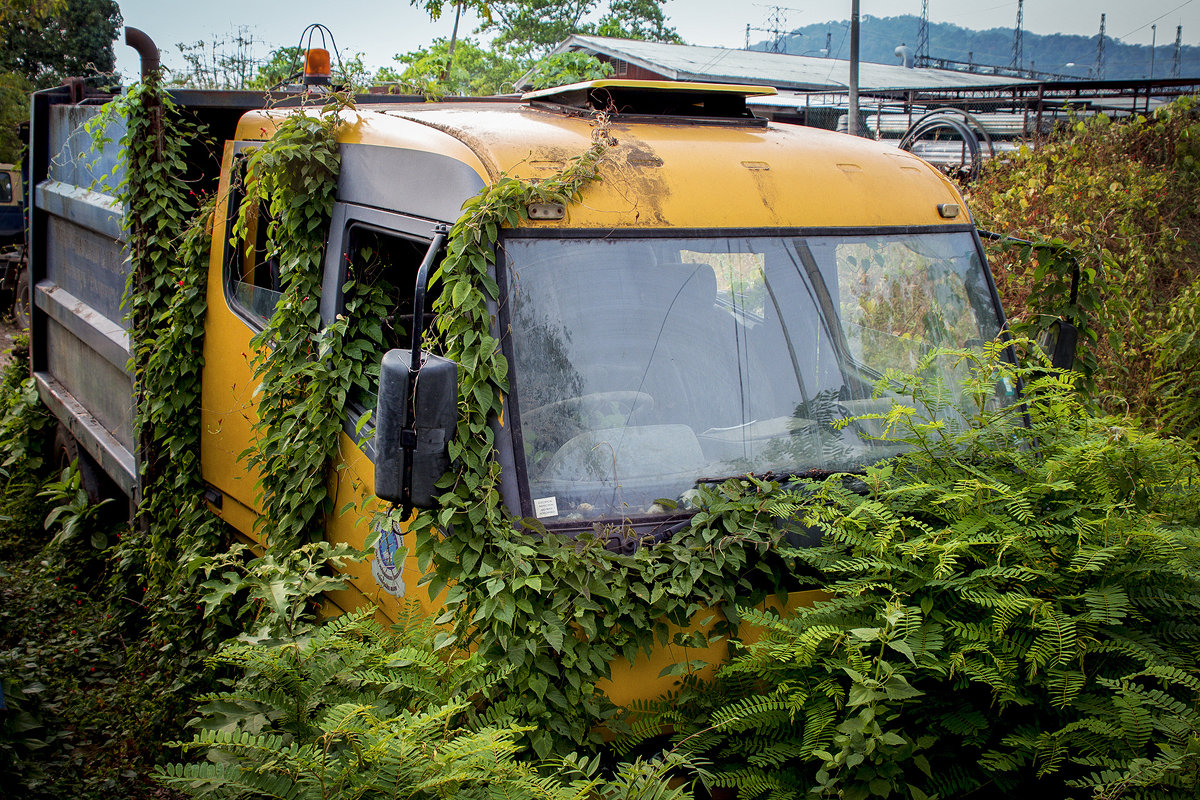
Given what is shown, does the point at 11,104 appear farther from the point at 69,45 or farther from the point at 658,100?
the point at 658,100

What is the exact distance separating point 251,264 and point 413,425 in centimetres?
245

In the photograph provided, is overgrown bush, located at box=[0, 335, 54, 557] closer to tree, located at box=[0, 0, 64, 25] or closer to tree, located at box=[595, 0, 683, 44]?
tree, located at box=[0, 0, 64, 25]

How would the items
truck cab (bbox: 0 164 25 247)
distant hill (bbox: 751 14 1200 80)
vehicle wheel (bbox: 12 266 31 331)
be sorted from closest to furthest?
Result: vehicle wheel (bbox: 12 266 31 331), truck cab (bbox: 0 164 25 247), distant hill (bbox: 751 14 1200 80)

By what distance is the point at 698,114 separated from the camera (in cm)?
382

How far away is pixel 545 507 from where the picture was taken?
8.92ft

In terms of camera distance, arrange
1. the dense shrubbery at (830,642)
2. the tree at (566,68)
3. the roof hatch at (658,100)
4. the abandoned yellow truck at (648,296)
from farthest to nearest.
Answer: the tree at (566,68) → the roof hatch at (658,100) → the abandoned yellow truck at (648,296) → the dense shrubbery at (830,642)

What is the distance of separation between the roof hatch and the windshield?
0.73 meters

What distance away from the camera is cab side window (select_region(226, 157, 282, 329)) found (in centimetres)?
429

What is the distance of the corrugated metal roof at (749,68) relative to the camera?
2302cm

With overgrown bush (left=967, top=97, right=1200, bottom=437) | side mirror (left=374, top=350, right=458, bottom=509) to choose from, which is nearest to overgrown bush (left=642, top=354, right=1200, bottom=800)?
side mirror (left=374, top=350, right=458, bottom=509)

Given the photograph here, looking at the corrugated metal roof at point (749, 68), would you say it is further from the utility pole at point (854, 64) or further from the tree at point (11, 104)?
the tree at point (11, 104)

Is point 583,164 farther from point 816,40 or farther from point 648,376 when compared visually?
point 816,40

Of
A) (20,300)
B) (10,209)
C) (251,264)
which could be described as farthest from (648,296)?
(10,209)

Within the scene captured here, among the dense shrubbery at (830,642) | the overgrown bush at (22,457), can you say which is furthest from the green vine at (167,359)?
the overgrown bush at (22,457)
